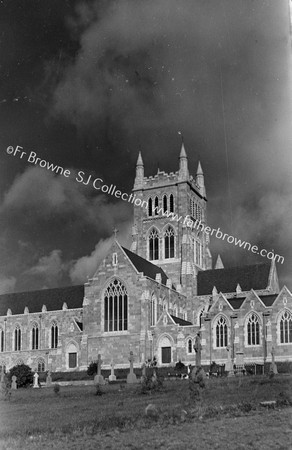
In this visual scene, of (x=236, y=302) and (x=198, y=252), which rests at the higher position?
(x=198, y=252)

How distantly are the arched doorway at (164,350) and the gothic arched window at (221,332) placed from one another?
4.63 m

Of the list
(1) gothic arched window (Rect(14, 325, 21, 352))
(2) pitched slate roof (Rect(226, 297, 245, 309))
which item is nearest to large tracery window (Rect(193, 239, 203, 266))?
(2) pitched slate roof (Rect(226, 297, 245, 309))

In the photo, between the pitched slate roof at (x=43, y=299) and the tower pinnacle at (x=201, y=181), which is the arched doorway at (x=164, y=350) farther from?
the tower pinnacle at (x=201, y=181)

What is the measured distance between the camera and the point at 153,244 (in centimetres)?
7500

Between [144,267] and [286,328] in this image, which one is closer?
[286,328]

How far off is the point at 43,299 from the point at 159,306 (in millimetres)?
18882

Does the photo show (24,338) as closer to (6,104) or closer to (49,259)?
(49,259)

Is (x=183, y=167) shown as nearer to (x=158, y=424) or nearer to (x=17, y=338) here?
(x=17, y=338)

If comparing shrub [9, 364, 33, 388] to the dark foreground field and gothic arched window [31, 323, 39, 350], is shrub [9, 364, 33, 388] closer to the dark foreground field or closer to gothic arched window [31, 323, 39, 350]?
gothic arched window [31, 323, 39, 350]

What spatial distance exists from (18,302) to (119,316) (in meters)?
21.3

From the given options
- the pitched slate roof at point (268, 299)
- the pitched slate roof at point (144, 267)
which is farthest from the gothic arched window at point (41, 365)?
the pitched slate roof at point (268, 299)

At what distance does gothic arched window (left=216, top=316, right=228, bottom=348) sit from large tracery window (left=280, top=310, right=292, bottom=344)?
16.8 feet

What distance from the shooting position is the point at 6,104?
21688 mm

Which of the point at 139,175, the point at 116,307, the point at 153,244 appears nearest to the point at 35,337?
the point at 116,307
